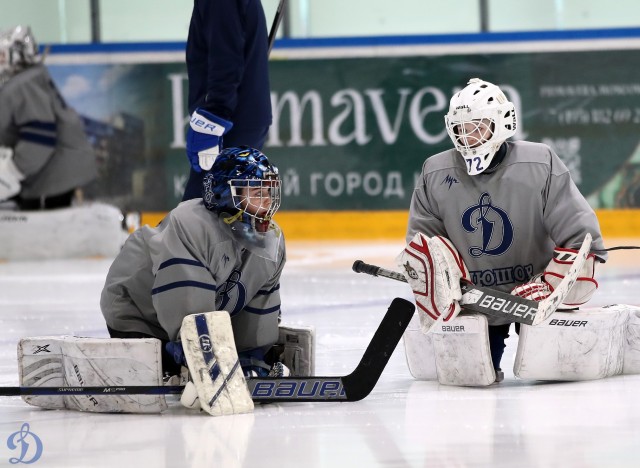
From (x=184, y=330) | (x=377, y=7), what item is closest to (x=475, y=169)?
(x=184, y=330)

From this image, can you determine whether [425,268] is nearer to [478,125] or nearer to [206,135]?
[478,125]

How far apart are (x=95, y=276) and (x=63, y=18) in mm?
3389

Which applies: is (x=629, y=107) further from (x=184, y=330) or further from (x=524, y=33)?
(x=184, y=330)

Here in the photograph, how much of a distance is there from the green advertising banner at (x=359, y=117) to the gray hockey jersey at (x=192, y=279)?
18.9 feet

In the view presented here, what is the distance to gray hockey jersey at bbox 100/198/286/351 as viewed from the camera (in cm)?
307

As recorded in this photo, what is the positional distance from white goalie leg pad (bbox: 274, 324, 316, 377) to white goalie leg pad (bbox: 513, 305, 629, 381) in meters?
0.56

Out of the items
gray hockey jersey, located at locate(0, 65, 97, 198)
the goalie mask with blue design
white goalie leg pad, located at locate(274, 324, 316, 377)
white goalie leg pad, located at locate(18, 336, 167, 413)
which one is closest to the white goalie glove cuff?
white goalie leg pad, located at locate(274, 324, 316, 377)

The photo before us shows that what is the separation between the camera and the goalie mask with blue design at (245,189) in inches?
123

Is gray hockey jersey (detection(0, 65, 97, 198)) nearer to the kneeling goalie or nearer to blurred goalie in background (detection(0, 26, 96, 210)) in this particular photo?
blurred goalie in background (detection(0, 26, 96, 210))

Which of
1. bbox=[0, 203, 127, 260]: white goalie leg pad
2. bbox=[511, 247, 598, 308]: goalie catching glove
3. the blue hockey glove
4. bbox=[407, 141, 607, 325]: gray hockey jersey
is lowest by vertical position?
bbox=[0, 203, 127, 260]: white goalie leg pad

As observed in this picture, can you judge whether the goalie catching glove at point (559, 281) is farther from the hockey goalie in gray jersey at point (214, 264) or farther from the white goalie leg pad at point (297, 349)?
the hockey goalie in gray jersey at point (214, 264)

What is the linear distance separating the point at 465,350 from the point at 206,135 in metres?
1.23

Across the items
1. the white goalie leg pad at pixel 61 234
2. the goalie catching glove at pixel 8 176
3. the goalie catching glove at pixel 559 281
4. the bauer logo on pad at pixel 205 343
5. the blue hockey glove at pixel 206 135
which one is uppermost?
the blue hockey glove at pixel 206 135

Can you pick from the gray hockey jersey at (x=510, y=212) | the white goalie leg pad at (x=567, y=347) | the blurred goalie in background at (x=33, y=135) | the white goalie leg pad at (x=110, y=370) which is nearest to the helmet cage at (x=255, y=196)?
the white goalie leg pad at (x=110, y=370)
